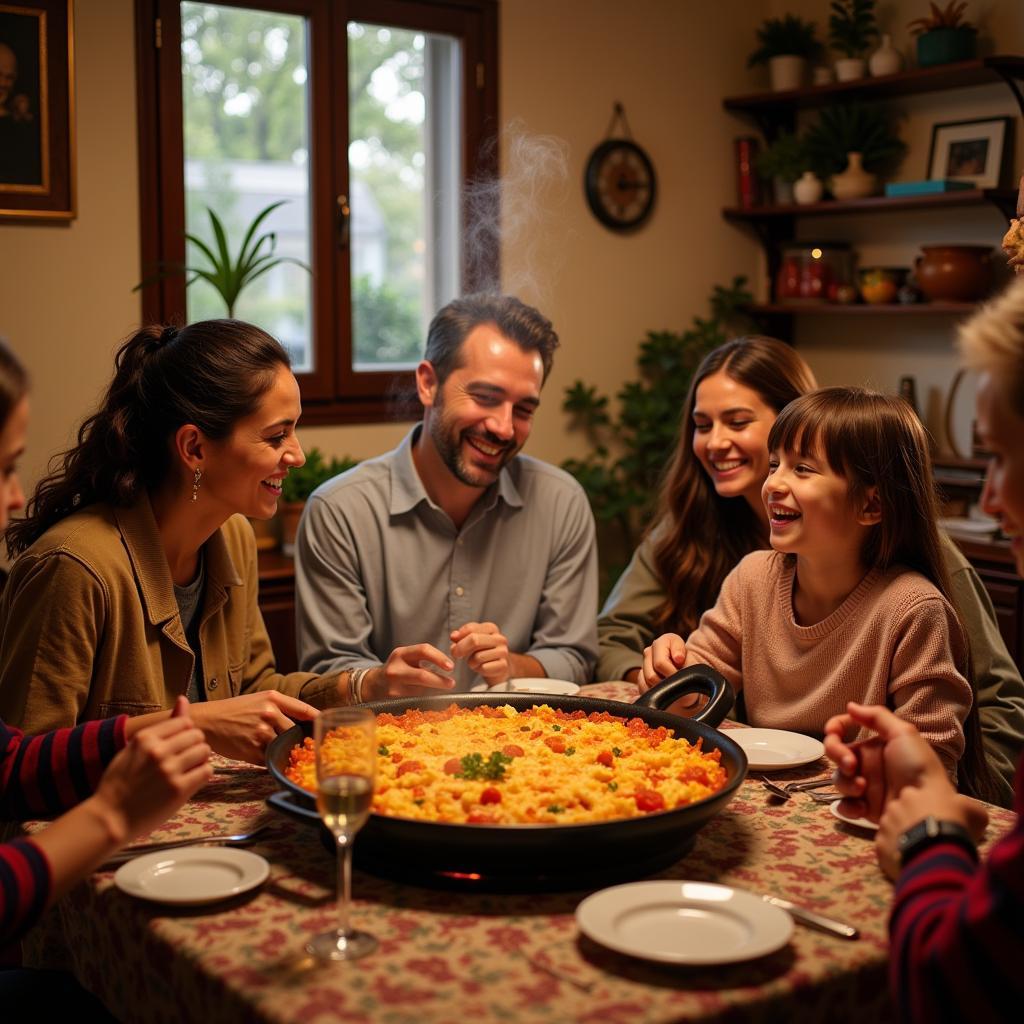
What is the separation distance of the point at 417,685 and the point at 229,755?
1.30ft

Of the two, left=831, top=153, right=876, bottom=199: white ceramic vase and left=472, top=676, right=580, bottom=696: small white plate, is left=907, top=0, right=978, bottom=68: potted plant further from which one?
left=472, top=676, right=580, bottom=696: small white plate

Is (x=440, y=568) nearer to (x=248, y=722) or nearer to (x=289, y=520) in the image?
(x=248, y=722)

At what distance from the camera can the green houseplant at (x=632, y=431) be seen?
4984 millimetres

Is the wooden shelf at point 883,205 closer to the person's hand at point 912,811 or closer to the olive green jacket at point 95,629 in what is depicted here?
the olive green jacket at point 95,629

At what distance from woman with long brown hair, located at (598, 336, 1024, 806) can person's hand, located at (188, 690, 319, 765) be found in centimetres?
111

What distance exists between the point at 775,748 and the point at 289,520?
2.40 metres

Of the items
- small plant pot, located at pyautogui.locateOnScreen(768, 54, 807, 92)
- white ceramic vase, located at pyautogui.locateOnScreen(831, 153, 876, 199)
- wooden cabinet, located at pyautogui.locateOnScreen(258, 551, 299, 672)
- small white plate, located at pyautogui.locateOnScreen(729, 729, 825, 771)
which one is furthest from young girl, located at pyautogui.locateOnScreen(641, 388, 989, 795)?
small plant pot, located at pyautogui.locateOnScreen(768, 54, 807, 92)

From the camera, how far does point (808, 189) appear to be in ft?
16.2

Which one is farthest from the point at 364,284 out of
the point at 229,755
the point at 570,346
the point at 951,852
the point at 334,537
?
the point at 951,852

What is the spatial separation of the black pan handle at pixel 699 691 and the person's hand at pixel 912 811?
42cm

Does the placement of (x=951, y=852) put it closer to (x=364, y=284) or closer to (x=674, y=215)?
(x=364, y=284)

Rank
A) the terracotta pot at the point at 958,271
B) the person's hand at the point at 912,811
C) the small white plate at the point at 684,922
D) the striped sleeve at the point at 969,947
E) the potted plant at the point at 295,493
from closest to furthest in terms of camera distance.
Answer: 1. the striped sleeve at the point at 969,947
2. the small white plate at the point at 684,922
3. the person's hand at the point at 912,811
4. the potted plant at the point at 295,493
5. the terracotta pot at the point at 958,271

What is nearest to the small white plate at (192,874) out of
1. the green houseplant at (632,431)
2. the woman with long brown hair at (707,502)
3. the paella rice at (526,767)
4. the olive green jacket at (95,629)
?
the paella rice at (526,767)

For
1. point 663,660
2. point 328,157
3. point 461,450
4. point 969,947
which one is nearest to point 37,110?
point 328,157
